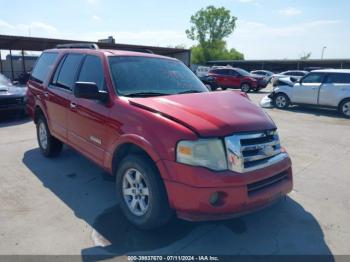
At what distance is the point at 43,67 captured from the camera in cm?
579

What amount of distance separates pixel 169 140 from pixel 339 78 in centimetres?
1116

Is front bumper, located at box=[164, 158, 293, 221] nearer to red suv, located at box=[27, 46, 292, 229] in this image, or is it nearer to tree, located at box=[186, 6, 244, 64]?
red suv, located at box=[27, 46, 292, 229]

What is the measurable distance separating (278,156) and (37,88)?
14.5 feet

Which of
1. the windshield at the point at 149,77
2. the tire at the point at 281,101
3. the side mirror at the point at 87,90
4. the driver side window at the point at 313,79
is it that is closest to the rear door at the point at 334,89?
the driver side window at the point at 313,79

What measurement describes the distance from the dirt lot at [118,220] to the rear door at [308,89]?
732 cm

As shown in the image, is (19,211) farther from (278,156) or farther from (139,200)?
(278,156)

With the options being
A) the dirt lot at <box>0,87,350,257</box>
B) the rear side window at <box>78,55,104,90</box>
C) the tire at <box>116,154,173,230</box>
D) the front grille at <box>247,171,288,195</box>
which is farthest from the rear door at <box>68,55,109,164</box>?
the front grille at <box>247,171,288,195</box>

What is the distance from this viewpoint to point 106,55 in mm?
4086

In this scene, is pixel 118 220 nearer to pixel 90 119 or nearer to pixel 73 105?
pixel 90 119

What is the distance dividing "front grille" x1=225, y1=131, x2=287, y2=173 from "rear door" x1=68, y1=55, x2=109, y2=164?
1586 millimetres

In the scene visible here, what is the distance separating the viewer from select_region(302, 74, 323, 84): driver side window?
12.3 meters

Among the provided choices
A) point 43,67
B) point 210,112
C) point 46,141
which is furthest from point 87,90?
point 43,67

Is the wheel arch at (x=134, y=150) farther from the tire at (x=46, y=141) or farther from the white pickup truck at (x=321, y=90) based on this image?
the white pickup truck at (x=321, y=90)

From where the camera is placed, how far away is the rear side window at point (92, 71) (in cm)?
398
